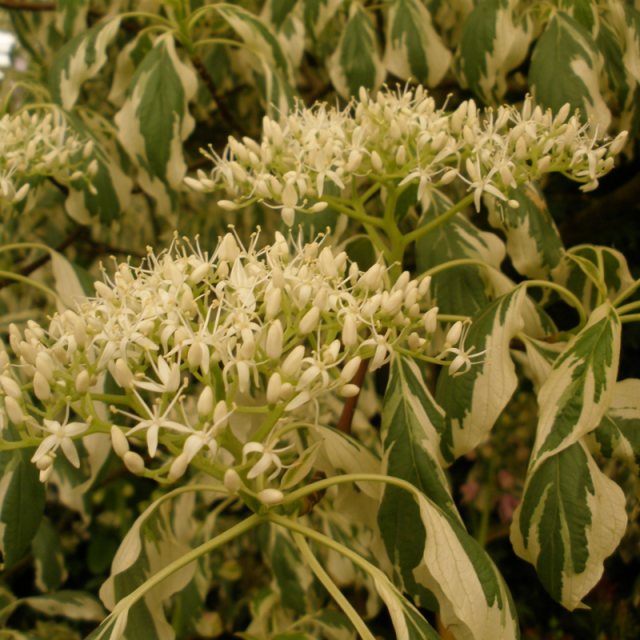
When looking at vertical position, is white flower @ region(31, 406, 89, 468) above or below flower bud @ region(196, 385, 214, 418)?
below

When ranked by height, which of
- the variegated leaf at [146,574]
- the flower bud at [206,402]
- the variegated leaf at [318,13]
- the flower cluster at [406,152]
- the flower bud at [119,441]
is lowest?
the variegated leaf at [146,574]

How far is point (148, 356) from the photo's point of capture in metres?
0.62

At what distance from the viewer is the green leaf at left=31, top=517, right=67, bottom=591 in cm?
126

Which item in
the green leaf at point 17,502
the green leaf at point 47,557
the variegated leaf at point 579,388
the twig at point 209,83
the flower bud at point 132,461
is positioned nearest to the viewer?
the flower bud at point 132,461

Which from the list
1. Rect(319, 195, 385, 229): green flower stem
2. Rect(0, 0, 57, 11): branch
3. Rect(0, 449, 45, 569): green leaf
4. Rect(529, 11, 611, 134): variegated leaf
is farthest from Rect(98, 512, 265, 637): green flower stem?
Rect(0, 0, 57, 11): branch

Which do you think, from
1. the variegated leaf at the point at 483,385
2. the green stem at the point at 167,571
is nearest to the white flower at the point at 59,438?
the green stem at the point at 167,571

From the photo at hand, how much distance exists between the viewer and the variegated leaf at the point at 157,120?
1.00 metres

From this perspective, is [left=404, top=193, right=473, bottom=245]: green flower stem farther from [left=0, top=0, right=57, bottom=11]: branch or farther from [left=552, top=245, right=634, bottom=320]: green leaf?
[left=0, top=0, right=57, bottom=11]: branch

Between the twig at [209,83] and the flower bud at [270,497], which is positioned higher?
the twig at [209,83]

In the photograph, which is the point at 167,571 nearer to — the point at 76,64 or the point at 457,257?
the point at 457,257

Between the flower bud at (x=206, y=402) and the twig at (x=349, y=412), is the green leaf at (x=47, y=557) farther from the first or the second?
the flower bud at (x=206, y=402)

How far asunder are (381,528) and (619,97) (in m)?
0.67

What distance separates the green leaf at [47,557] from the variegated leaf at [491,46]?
35.3 inches

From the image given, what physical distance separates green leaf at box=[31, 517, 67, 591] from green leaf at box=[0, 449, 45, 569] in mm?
441
